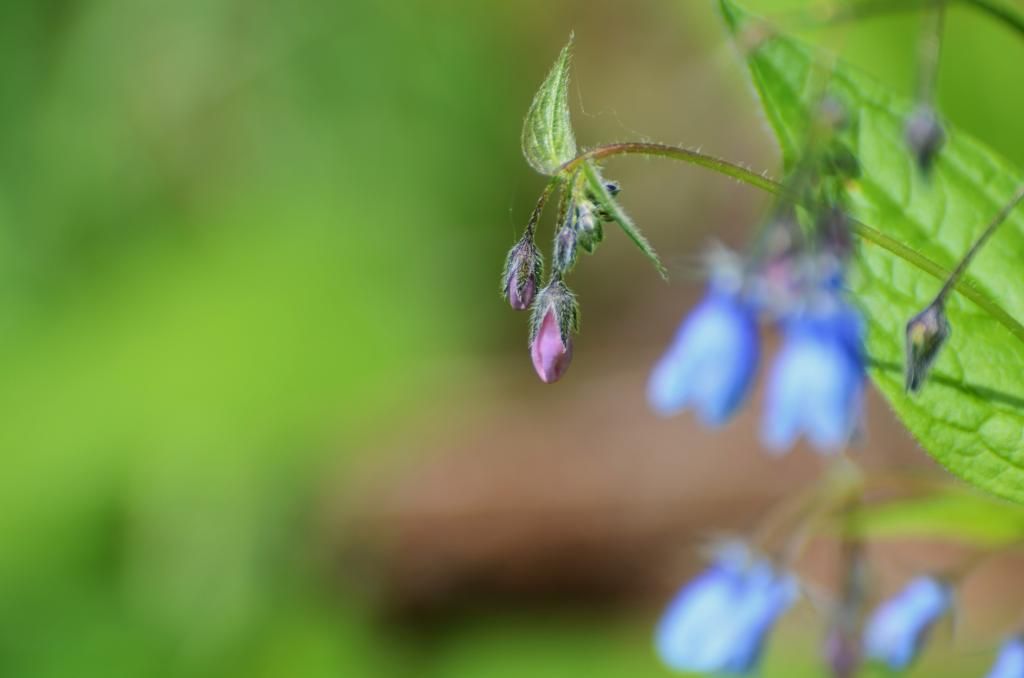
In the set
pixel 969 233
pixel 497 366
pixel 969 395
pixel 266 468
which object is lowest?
pixel 969 395

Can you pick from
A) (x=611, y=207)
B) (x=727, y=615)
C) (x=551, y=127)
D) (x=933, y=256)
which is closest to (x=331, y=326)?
(x=727, y=615)

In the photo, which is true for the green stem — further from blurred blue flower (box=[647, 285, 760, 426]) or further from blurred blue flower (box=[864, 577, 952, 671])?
blurred blue flower (box=[864, 577, 952, 671])

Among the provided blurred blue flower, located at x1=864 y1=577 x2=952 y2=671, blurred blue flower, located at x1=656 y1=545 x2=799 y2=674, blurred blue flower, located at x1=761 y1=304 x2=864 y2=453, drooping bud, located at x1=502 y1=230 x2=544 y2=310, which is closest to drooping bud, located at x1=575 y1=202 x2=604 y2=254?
drooping bud, located at x1=502 y1=230 x2=544 y2=310

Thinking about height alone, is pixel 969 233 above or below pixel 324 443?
below

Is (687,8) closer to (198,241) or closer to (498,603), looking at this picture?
(198,241)

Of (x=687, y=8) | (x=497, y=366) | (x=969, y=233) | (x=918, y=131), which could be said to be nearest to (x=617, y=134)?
(x=687, y=8)

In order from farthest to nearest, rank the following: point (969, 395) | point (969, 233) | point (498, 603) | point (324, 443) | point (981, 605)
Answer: point (498, 603) < point (324, 443) < point (981, 605) < point (969, 233) < point (969, 395)

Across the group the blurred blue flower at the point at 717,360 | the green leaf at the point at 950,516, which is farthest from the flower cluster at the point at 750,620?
the blurred blue flower at the point at 717,360
